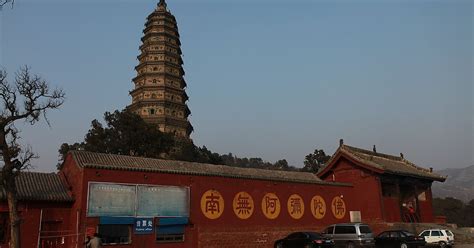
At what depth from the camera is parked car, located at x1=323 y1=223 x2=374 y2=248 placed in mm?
20250

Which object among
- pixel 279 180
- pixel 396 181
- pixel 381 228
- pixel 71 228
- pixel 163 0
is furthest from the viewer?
pixel 163 0

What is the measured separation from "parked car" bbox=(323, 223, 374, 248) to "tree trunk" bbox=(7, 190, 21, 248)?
44.7 ft

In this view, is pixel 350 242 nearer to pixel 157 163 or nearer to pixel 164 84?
pixel 157 163

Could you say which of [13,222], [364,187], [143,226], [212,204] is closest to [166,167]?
[212,204]

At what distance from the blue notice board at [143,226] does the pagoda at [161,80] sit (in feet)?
81.9

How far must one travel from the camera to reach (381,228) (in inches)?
1015

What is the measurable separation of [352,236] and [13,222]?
48.4ft

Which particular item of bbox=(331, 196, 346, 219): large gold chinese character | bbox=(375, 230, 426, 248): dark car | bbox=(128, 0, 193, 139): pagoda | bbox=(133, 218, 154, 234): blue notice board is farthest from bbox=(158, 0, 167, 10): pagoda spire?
bbox=(375, 230, 426, 248): dark car

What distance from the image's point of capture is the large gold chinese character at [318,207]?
2530cm

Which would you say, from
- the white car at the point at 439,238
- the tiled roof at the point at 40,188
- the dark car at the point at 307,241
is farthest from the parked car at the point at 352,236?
the tiled roof at the point at 40,188

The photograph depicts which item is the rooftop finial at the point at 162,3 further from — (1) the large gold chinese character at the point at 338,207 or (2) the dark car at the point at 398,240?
(2) the dark car at the point at 398,240

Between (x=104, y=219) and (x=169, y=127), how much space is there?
2665cm

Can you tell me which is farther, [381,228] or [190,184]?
[381,228]

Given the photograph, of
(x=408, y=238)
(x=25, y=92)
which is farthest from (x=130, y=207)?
(x=408, y=238)
